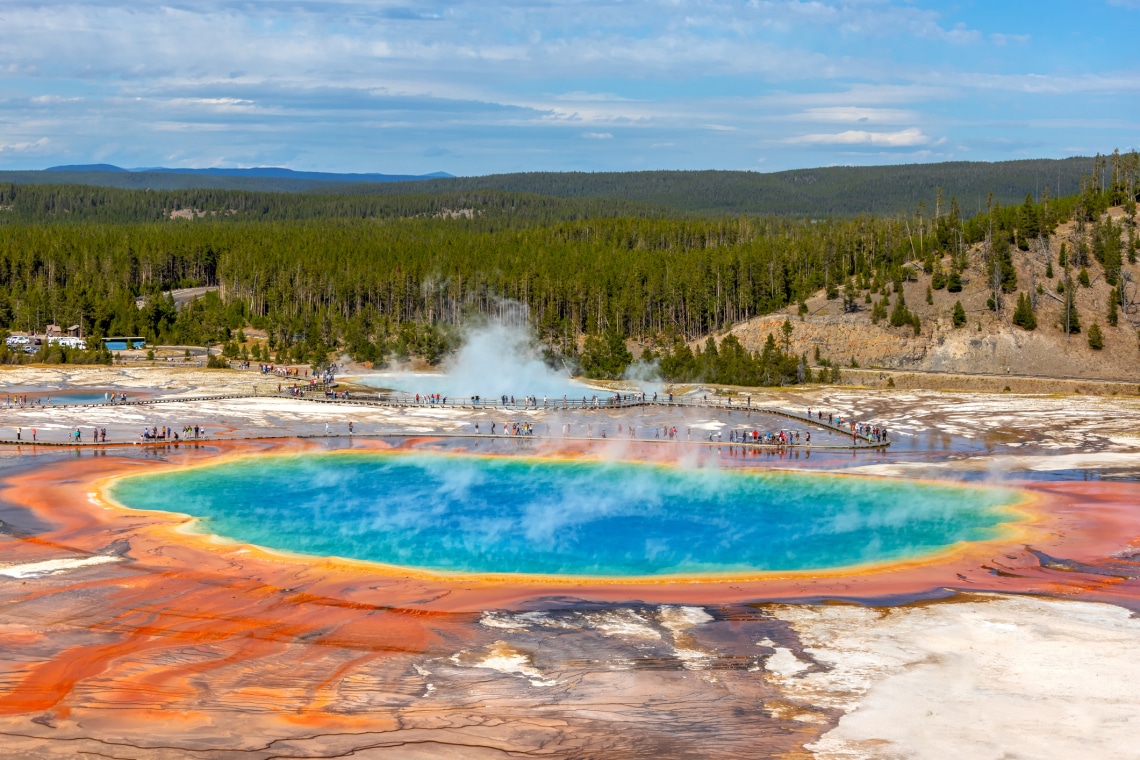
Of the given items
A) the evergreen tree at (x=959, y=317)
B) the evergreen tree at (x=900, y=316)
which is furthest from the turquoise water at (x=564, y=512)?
the evergreen tree at (x=959, y=317)

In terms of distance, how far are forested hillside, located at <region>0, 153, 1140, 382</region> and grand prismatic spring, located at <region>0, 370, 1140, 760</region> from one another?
106 feet

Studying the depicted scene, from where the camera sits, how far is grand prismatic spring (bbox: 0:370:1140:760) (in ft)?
62.6

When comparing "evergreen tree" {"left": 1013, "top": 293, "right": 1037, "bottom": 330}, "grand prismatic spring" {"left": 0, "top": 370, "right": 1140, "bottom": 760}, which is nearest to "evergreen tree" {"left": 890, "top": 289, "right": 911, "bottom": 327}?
"evergreen tree" {"left": 1013, "top": 293, "right": 1037, "bottom": 330}

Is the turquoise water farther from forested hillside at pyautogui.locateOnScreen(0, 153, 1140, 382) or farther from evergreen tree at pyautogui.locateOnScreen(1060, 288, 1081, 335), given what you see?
evergreen tree at pyautogui.locateOnScreen(1060, 288, 1081, 335)

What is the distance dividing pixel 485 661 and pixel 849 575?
37.9ft

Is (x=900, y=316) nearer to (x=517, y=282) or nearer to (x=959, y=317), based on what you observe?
(x=959, y=317)

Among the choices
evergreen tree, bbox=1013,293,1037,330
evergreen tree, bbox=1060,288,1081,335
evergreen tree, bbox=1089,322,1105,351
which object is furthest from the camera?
evergreen tree, bbox=1013,293,1037,330

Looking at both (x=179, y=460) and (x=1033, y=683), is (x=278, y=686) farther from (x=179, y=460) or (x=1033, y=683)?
(x=179, y=460)

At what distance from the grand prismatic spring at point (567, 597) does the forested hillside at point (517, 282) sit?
32.4m

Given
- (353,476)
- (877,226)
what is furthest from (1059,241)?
(353,476)

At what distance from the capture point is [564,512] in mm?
37219

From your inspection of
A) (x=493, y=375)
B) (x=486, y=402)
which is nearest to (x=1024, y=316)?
(x=493, y=375)

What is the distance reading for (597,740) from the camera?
18516 millimetres

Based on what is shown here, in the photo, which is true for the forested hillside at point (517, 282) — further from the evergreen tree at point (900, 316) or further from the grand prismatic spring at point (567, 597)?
the grand prismatic spring at point (567, 597)
